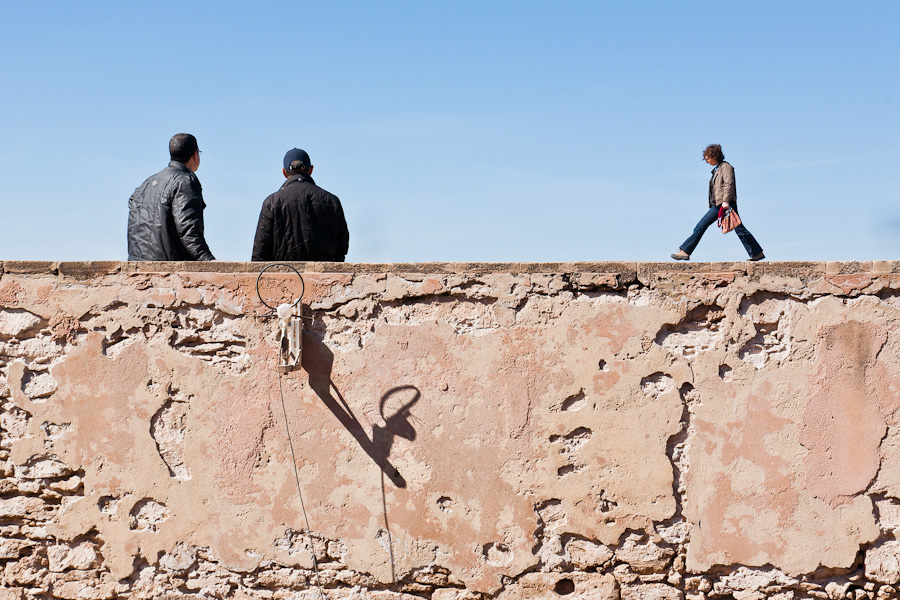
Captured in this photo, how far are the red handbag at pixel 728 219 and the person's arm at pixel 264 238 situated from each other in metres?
3.45

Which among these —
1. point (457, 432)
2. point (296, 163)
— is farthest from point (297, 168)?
point (457, 432)

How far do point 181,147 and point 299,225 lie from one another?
0.73 m

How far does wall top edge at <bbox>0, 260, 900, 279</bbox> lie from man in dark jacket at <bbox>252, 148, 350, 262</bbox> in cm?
45

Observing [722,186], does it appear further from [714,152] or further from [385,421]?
[385,421]

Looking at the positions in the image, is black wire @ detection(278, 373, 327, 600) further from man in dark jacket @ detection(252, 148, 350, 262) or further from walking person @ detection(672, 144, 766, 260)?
walking person @ detection(672, 144, 766, 260)

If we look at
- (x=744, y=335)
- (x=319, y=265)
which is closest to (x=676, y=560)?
(x=744, y=335)

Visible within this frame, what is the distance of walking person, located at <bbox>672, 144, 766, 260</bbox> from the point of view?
6.74m

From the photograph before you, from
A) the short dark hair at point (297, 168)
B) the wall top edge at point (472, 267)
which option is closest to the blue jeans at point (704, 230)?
the wall top edge at point (472, 267)

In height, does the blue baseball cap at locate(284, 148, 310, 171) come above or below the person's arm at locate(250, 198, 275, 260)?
above

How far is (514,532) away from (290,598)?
112cm

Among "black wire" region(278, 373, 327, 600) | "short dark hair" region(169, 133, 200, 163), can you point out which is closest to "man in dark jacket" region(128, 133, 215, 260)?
"short dark hair" region(169, 133, 200, 163)

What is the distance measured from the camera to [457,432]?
14.5 ft

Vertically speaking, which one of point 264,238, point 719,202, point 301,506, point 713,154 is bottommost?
point 301,506

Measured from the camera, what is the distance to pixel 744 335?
4332mm
